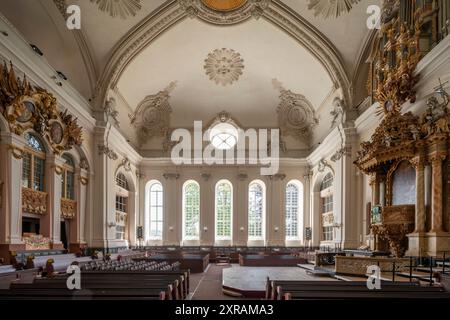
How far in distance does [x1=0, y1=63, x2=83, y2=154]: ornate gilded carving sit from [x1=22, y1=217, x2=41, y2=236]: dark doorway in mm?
2329

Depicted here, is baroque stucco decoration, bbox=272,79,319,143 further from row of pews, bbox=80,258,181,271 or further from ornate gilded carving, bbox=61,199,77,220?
row of pews, bbox=80,258,181,271

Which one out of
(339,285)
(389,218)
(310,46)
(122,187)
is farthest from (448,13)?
(122,187)

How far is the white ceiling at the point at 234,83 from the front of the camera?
63.8 feet

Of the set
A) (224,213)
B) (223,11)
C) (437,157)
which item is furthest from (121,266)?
(224,213)

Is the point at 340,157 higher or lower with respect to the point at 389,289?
higher

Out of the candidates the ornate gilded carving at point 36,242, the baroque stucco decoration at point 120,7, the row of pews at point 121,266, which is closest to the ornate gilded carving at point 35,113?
the ornate gilded carving at point 36,242

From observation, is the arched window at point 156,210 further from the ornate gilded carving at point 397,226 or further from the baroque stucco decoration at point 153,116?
the ornate gilded carving at point 397,226

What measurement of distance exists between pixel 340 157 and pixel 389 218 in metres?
6.22

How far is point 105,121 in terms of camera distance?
18.4m

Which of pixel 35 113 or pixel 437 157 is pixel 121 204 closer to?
pixel 35 113

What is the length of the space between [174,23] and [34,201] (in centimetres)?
907

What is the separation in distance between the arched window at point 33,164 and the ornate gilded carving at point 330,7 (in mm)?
11068

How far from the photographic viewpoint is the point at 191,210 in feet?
87.0
